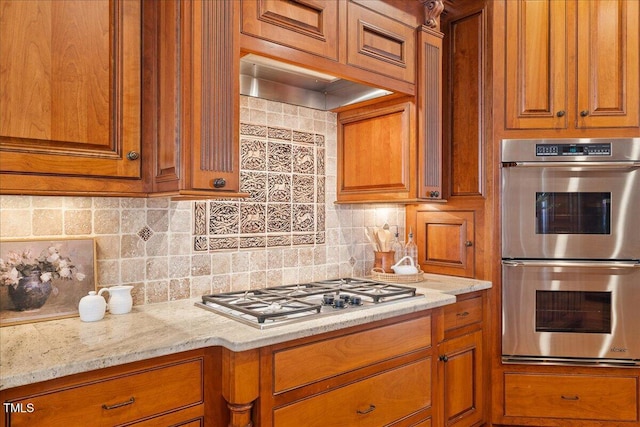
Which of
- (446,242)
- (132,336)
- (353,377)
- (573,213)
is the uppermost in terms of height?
(573,213)

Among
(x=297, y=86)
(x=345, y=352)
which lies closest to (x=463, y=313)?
(x=345, y=352)

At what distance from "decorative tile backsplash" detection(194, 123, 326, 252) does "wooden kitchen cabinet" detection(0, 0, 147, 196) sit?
0.53 metres

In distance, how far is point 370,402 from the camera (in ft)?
5.94

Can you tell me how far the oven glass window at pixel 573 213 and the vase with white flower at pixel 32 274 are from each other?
233cm

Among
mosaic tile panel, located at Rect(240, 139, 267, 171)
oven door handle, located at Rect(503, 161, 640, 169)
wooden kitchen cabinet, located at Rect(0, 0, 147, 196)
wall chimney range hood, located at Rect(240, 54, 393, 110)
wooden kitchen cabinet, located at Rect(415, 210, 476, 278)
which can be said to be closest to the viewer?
wooden kitchen cabinet, located at Rect(0, 0, 147, 196)

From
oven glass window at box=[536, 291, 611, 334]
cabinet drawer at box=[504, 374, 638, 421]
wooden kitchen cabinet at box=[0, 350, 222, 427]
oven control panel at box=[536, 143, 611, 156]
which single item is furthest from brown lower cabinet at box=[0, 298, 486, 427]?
oven control panel at box=[536, 143, 611, 156]

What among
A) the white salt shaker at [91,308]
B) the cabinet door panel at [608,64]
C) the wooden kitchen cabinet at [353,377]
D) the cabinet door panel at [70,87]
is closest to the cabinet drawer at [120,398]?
the wooden kitchen cabinet at [353,377]

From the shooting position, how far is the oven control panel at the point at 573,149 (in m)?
2.43

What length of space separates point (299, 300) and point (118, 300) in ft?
2.32

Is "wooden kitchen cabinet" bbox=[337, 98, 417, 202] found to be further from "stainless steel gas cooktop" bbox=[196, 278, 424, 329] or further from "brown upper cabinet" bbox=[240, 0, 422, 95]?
"stainless steel gas cooktop" bbox=[196, 278, 424, 329]

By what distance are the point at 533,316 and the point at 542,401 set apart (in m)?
0.48

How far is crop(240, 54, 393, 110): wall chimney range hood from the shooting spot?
2050 mm

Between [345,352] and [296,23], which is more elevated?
[296,23]

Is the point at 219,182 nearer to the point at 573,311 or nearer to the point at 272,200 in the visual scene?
the point at 272,200
